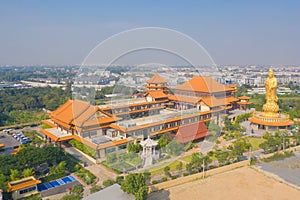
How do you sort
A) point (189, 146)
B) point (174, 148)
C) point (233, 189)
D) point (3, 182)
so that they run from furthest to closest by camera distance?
point (189, 146)
point (174, 148)
point (233, 189)
point (3, 182)

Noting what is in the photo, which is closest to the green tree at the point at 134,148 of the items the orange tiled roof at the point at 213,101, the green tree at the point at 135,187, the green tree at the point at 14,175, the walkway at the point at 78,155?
the walkway at the point at 78,155

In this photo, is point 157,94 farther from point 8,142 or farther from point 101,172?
point 8,142

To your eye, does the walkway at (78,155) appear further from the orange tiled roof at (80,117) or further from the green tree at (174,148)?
the green tree at (174,148)

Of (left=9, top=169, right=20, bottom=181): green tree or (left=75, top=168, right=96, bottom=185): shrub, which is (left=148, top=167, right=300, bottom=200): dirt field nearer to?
(left=75, top=168, right=96, bottom=185): shrub

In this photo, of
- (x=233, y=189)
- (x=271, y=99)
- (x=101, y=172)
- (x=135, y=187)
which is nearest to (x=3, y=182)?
(x=101, y=172)

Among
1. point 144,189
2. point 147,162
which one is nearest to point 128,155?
point 147,162

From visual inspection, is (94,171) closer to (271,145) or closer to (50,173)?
Answer: (50,173)
